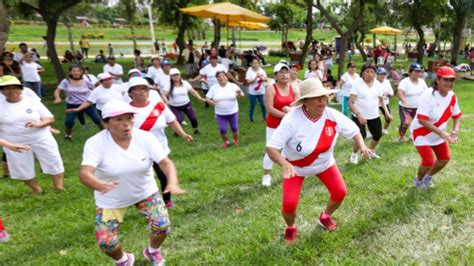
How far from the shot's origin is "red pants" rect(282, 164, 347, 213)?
4.10 m

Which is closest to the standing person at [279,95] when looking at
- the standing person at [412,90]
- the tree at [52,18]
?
the standing person at [412,90]

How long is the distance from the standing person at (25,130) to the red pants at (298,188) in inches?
137

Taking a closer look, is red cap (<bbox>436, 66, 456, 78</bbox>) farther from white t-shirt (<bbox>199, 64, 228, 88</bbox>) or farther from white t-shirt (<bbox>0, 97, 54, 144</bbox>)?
white t-shirt (<bbox>199, 64, 228, 88</bbox>)

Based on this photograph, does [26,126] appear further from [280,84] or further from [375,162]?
[375,162]

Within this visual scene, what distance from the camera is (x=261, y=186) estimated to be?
246 inches

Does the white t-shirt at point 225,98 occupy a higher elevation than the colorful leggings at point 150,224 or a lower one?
higher

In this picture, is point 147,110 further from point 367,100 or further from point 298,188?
point 367,100

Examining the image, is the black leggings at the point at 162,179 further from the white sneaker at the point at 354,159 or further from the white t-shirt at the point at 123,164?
the white sneaker at the point at 354,159

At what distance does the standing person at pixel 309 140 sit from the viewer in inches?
151

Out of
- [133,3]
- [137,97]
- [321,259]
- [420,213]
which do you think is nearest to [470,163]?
[420,213]

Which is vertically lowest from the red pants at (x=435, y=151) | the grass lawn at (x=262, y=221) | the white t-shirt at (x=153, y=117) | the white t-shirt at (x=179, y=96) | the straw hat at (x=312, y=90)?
the grass lawn at (x=262, y=221)

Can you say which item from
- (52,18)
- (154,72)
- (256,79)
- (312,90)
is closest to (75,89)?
(154,72)

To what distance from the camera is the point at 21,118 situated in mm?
5469

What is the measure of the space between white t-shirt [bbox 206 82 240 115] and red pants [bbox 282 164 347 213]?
4.13 metres
